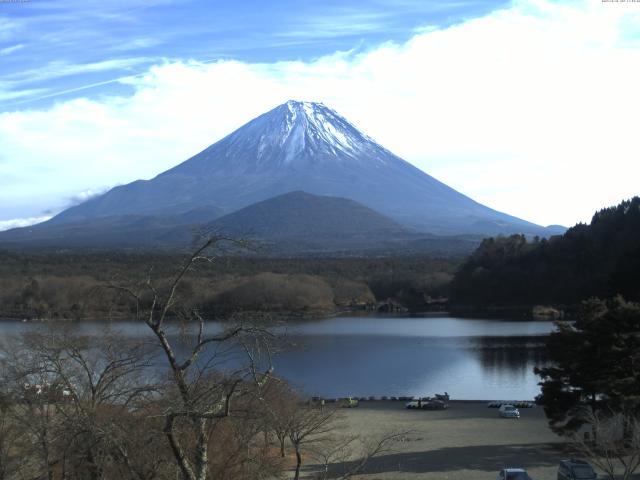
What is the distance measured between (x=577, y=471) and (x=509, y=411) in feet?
21.6

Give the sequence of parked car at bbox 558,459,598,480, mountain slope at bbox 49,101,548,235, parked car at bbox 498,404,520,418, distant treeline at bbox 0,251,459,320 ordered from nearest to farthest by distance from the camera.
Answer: parked car at bbox 558,459,598,480
parked car at bbox 498,404,520,418
distant treeline at bbox 0,251,459,320
mountain slope at bbox 49,101,548,235

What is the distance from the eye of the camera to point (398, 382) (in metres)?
21.3

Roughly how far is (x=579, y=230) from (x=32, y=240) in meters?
66.8

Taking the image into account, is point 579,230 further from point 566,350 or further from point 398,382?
point 566,350

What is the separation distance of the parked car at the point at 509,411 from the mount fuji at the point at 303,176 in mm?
96407

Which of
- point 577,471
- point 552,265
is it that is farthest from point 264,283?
point 577,471

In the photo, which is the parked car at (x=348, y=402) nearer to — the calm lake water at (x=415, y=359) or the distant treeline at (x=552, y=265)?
the calm lake water at (x=415, y=359)

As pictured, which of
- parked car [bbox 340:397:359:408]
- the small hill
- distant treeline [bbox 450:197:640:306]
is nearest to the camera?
parked car [bbox 340:397:359:408]

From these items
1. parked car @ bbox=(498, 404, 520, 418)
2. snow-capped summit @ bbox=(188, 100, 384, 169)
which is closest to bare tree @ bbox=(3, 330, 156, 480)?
parked car @ bbox=(498, 404, 520, 418)

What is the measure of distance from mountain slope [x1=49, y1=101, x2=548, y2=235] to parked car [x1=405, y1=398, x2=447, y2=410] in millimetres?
96355

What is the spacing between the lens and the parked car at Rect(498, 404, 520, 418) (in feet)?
49.9

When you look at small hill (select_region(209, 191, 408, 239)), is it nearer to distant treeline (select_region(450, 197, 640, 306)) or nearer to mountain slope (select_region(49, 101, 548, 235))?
mountain slope (select_region(49, 101, 548, 235))

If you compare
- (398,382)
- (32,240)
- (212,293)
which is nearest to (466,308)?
(212,293)

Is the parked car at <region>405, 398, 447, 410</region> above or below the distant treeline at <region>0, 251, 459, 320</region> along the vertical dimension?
below
